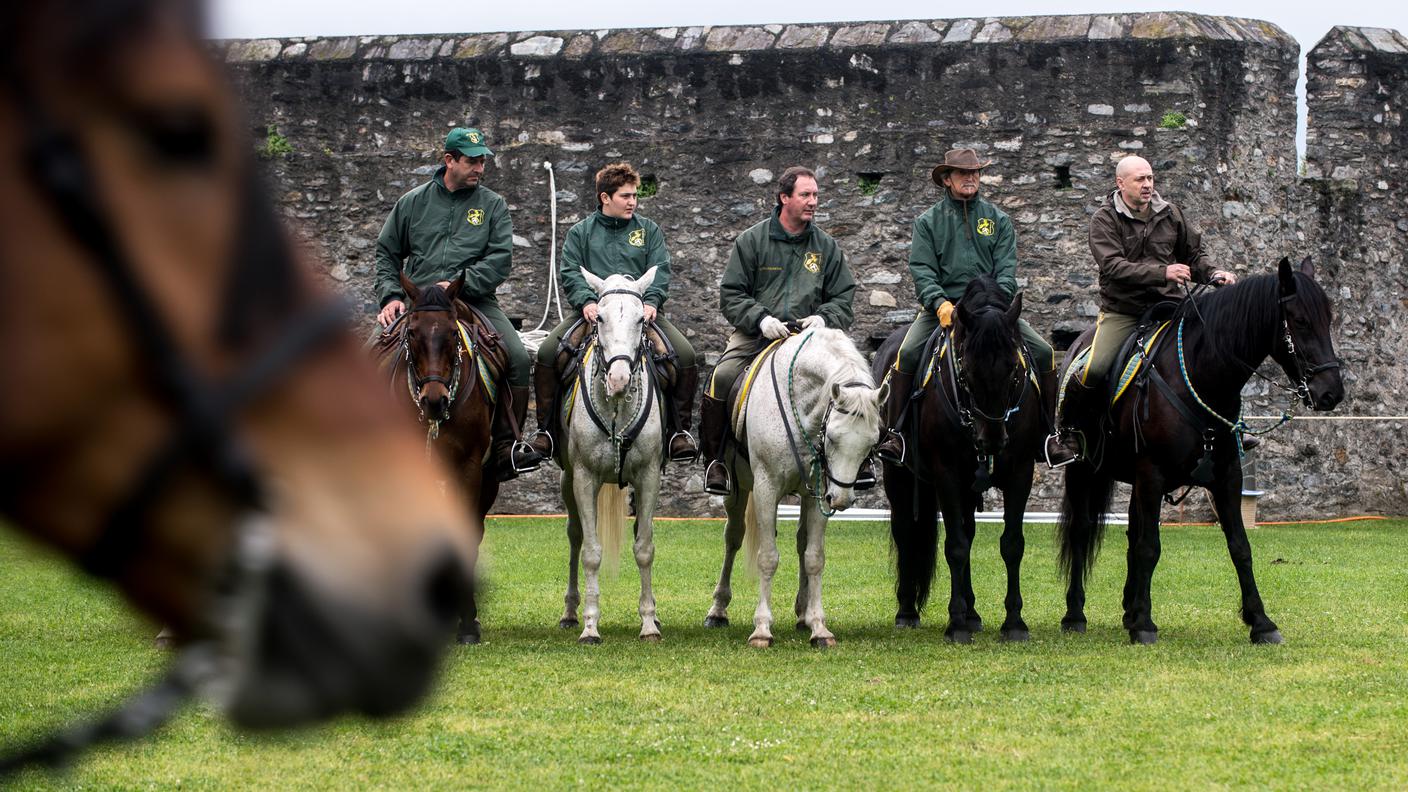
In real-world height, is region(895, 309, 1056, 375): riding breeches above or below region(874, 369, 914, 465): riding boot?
above

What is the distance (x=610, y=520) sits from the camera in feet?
30.1

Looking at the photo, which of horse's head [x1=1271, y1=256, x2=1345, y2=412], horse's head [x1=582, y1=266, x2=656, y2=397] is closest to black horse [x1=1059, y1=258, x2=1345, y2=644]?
horse's head [x1=1271, y1=256, x2=1345, y2=412]

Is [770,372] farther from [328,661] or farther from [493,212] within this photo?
[328,661]

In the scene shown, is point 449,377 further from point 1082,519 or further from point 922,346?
point 1082,519

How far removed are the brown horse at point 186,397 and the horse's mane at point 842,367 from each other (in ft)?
22.0

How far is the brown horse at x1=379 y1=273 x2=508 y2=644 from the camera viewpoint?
8.20 m

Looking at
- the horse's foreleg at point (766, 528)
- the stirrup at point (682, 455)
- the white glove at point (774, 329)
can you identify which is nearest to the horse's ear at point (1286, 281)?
the white glove at point (774, 329)

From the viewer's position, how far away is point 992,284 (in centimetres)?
837

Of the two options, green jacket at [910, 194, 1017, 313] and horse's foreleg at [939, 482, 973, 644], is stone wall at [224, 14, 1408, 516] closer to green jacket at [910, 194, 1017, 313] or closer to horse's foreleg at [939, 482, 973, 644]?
green jacket at [910, 194, 1017, 313]

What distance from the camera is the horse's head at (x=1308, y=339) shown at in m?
8.00

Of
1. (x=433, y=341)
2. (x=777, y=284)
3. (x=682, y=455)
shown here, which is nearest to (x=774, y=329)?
(x=777, y=284)

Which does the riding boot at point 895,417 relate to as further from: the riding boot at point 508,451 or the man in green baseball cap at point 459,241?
the man in green baseball cap at point 459,241

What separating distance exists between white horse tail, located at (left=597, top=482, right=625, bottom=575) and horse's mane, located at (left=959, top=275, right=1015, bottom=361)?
222 centimetres

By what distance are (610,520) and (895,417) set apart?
1.76 m
